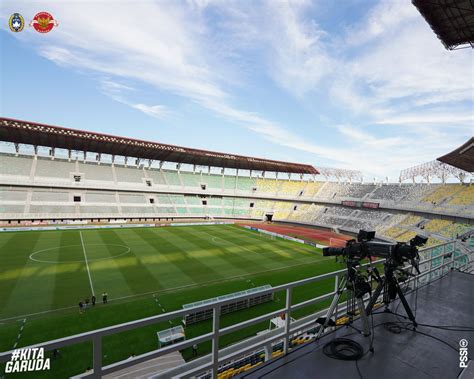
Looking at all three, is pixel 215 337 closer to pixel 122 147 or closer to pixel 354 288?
pixel 354 288

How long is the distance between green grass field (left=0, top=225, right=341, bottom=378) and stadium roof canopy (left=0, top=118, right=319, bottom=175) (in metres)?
14.9

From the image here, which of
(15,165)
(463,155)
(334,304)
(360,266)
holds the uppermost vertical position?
(463,155)

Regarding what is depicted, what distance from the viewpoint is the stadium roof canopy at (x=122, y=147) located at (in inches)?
1458

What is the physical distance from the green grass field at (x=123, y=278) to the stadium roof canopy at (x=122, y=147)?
587 inches

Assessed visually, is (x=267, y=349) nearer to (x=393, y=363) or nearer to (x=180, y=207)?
(x=393, y=363)

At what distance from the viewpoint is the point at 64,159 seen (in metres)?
47.4

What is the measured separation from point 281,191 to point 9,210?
50325 millimetres

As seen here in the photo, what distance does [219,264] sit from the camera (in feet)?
76.4

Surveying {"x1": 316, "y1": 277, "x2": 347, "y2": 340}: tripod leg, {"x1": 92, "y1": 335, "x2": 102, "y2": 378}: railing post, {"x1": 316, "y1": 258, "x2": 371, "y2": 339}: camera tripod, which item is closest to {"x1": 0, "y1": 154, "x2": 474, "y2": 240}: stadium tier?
{"x1": 316, "y1": 258, "x2": 371, "y2": 339}: camera tripod

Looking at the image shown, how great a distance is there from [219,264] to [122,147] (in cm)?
3268

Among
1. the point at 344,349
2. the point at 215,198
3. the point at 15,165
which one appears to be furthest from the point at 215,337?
the point at 215,198

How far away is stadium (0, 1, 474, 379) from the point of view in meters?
4.09

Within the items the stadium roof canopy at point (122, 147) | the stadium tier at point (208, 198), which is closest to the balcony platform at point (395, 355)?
the stadium tier at point (208, 198)

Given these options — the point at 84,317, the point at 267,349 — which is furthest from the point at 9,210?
the point at 267,349
